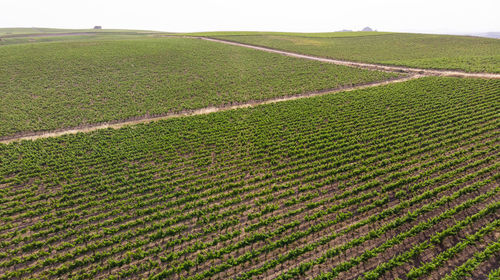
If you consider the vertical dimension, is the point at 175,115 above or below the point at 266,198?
above

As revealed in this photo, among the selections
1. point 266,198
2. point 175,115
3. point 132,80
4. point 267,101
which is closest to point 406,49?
point 267,101

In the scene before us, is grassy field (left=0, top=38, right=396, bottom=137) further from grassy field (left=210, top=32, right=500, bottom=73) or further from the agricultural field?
grassy field (left=210, top=32, right=500, bottom=73)

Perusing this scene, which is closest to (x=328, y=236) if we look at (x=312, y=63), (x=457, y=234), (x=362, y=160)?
(x=457, y=234)

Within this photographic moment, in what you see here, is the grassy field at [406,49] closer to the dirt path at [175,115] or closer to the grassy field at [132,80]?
the dirt path at [175,115]

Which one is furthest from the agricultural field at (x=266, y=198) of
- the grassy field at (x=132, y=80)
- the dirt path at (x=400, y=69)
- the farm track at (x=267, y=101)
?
the dirt path at (x=400, y=69)

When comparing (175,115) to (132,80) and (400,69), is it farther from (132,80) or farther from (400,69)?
(400,69)

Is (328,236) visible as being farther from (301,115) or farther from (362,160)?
(301,115)
